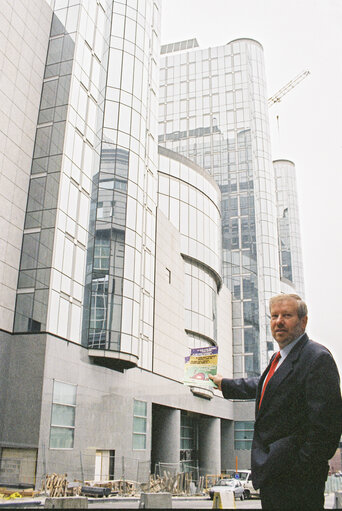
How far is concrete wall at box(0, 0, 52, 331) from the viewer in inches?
965

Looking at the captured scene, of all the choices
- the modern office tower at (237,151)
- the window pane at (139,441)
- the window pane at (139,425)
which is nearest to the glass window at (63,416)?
the window pane at (139,425)

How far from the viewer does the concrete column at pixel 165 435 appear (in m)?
37.8

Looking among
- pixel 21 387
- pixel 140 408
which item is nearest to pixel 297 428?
pixel 21 387

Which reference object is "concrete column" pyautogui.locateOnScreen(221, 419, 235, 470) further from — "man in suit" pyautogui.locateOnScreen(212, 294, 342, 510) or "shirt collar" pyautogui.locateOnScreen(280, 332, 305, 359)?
"man in suit" pyautogui.locateOnScreen(212, 294, 342, 510)

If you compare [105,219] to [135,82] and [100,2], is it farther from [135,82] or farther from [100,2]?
[100,2]

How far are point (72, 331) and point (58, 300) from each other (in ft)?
6.62

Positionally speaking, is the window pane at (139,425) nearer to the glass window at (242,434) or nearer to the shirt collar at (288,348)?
the glass window at (242,434)

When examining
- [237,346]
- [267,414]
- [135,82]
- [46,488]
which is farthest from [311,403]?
[237,346]

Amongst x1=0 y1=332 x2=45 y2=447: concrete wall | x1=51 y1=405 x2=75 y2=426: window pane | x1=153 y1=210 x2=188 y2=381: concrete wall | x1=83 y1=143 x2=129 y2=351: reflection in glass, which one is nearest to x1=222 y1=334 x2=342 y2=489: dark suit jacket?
x1=0 y1=332 x2=45 y2=447: concrete wall

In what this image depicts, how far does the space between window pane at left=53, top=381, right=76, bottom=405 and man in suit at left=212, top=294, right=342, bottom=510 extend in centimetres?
2221

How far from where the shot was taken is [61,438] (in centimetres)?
2375

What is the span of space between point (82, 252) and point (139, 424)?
38.6 feet

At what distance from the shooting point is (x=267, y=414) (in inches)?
117

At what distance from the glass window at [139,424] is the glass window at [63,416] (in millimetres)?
7061
